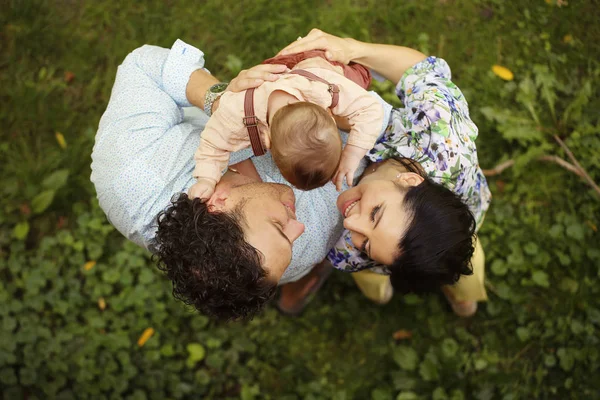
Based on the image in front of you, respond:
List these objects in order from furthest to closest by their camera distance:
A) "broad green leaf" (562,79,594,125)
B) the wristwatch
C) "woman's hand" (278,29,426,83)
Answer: "broad green leaf" (562,79,594,125), "woman's hand" (278,29,426,83), the wristwatch

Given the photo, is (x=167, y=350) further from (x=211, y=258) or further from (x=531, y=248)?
(x=531, y=248)

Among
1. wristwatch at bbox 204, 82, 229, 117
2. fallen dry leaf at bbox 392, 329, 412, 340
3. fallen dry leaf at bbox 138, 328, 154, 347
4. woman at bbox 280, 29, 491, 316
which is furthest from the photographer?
fallen dry leaf at bbox 392, 329, 412, 340

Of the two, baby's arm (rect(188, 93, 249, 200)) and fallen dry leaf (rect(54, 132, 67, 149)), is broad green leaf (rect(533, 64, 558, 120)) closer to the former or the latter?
baby's arm (rect(188, 93, 249, 200))

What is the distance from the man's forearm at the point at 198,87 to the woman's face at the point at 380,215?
0.90 m

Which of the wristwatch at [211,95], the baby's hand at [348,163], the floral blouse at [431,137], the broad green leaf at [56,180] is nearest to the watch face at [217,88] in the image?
the wristwatch at [211,95]

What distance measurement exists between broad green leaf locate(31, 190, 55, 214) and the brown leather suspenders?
209 cm

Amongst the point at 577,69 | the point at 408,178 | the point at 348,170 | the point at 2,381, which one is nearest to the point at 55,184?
the point at 2,381

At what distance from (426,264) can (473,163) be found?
2.17ft

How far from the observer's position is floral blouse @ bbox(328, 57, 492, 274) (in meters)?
2.47

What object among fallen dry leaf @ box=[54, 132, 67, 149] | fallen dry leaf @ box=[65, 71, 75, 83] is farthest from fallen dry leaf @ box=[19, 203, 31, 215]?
fallen dry leaf @ box=[65, 71, 75, 83]

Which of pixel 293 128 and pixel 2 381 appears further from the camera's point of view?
pixel 2 381

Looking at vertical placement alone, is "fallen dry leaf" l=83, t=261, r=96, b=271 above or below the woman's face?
below

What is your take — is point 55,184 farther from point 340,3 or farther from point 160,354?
point 340,3

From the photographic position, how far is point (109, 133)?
249cm
